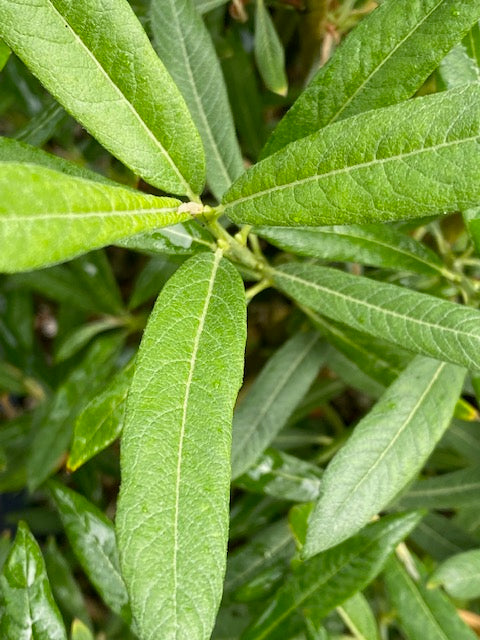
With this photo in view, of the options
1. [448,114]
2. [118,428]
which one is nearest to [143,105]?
[448,114]

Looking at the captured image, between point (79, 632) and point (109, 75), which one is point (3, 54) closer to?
point (109, 75)

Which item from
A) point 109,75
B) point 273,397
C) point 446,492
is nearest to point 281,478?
point 273,397

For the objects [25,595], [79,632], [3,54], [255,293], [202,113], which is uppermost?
[3,54]

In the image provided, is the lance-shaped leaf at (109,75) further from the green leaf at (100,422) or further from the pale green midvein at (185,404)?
the green leaf at (100,422)

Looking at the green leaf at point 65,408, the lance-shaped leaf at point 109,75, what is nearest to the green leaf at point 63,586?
the green leaf at point 65,408

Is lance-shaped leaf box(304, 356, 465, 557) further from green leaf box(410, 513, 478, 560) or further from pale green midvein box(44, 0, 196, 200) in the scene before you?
green leaf box(410, 513, 478, 560)

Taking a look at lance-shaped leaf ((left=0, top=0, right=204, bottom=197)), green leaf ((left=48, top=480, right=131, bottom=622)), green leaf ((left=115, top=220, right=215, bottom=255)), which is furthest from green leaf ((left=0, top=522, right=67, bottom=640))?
lance-shaped leaf ((left=0, top=0, right=204, bottom=197))

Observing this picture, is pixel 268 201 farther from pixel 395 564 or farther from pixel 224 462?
pixel 395 564
